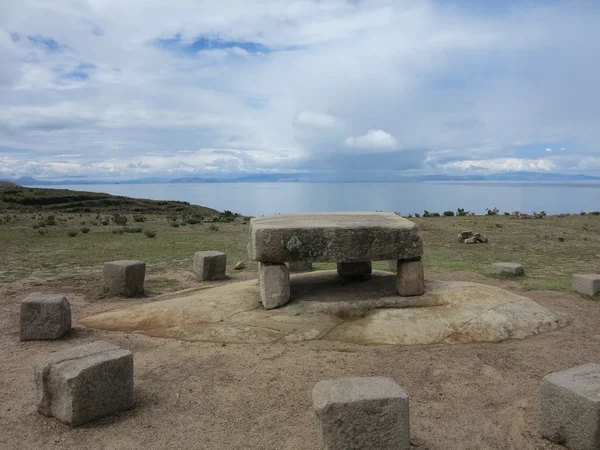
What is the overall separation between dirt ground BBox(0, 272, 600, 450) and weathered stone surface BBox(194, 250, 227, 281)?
431 cm

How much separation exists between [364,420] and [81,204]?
142ft

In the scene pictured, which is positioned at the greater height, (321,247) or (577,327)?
(321,247)

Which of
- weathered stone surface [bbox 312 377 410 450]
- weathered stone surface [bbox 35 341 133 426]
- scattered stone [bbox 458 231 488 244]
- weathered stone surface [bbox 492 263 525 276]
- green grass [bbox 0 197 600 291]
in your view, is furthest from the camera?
scattered stone [bbox 458 231 488 244]

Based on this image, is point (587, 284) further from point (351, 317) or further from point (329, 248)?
point (329, 248)

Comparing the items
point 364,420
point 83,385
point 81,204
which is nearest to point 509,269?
point 364,420

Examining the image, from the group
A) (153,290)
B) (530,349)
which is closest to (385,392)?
(530,349)

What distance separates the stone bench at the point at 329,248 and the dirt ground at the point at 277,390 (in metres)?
1.39

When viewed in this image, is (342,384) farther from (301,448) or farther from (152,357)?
(152,357)

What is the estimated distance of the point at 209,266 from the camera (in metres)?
12.3

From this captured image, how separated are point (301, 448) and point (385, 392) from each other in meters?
0.98

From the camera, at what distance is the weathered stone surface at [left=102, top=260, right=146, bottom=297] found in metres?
10.4

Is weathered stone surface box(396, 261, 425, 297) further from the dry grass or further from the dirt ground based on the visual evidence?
the dry grass

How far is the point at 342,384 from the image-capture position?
4535 mm

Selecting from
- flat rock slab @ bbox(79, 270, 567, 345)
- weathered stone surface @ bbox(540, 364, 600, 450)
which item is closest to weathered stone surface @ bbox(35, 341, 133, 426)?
flat rock slab @ bbox(79, 270, 567, 345)
